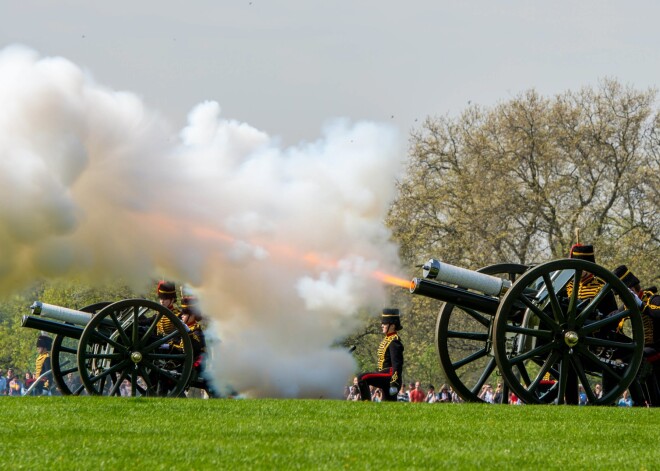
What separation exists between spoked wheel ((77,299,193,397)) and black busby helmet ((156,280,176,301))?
3.56 ft

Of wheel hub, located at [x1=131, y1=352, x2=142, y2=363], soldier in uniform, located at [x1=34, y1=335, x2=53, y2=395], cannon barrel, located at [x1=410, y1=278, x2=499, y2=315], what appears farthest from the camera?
soldier in uniform, located at [x1=34, y1=335, x2=53, y2=395]

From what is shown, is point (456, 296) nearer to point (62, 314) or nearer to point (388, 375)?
point (388, 375)

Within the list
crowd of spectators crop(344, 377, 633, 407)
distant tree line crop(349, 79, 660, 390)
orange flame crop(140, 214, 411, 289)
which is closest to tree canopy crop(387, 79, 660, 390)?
distant tree line crop(349, 79, 660, 390)

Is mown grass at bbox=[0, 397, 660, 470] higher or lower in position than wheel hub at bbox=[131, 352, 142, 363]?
lower

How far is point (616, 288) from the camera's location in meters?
13.0

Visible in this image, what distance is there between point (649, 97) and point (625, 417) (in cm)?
2666

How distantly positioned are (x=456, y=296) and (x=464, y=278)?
0.80 feet

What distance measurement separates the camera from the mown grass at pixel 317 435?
322 inches

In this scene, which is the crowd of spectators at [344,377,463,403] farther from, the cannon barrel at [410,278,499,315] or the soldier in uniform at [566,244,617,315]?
the soldier in uniform at [566,244,617,315]

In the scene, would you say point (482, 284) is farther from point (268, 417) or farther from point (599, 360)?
point (268, 417)

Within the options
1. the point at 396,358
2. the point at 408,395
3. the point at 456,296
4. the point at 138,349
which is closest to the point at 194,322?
the point at 138,349

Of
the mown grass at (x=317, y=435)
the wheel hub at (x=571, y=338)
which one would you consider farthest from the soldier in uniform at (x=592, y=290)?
the mown grass at (x=317, y=435)

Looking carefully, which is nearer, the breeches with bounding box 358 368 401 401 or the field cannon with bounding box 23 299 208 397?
the breeches with bounding box 358 368 401 401

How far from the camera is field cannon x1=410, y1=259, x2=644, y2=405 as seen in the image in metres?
12.7
